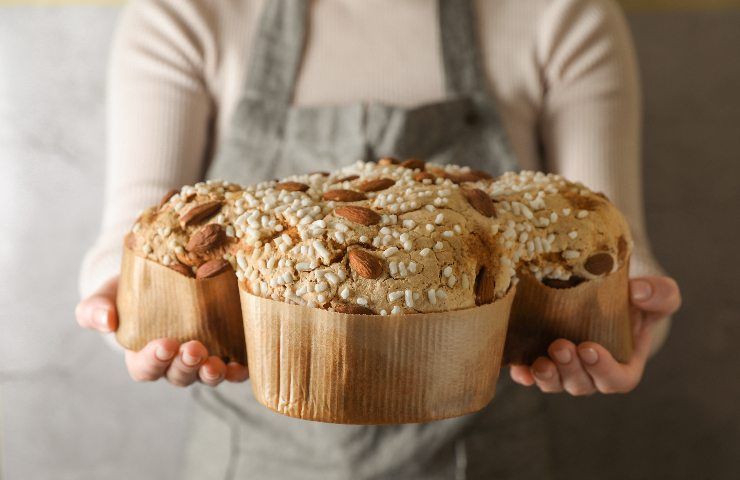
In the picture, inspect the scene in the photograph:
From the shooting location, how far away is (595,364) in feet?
3.13

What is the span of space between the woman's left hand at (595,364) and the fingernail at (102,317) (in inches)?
24.6

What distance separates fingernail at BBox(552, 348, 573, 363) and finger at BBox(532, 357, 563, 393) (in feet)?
0.06

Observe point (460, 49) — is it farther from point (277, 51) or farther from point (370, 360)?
point (370, 360)

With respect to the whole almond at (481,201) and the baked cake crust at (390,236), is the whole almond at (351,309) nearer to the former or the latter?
the baked cake crust at (390,236)

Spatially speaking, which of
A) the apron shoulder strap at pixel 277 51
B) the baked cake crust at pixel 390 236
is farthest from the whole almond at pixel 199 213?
the apron shoulder strap at pixel 277 51

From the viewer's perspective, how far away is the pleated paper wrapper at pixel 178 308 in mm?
887

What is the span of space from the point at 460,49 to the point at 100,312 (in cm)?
91

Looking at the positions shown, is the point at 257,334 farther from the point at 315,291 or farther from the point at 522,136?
the point at 522,136

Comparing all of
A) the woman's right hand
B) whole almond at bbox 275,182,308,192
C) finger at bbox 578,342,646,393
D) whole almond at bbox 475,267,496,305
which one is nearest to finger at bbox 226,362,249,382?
the woman's right hand

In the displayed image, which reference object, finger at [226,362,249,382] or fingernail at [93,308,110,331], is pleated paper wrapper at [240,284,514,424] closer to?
finger at [226,362,249,382]

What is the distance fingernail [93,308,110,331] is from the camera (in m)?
0.98

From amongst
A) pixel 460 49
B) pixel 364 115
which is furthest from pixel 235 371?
pixel 460 49

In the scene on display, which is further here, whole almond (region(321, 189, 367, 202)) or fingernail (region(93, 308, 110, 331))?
fingernail (region(93, 308, 110, 331))

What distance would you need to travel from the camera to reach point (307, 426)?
4.34 feet
